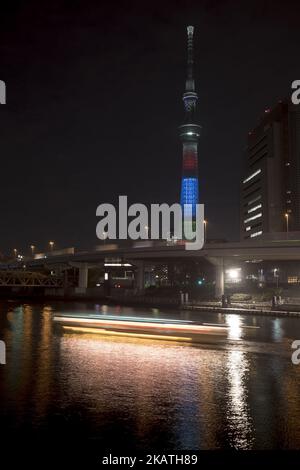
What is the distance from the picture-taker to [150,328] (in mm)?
41125

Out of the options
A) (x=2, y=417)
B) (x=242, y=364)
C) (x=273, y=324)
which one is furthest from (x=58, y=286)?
(x=2, y=417)

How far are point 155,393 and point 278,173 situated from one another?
157713 millimetres

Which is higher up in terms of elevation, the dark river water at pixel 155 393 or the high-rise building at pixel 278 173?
the high-rise building at pixel 278 173

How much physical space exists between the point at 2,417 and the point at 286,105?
17599 centimetres

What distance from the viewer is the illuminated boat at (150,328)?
3894cm

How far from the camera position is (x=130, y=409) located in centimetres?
2102

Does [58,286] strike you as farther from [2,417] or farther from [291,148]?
[2,417]

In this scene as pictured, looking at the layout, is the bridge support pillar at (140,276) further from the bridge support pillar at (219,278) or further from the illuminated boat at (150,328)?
the illuminated boat at (150,328)

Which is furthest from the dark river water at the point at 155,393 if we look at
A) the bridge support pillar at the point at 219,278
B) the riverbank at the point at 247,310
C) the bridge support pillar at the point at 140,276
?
the bridge support pillar at the point at 140,276

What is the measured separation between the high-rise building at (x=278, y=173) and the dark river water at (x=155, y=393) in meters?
128
